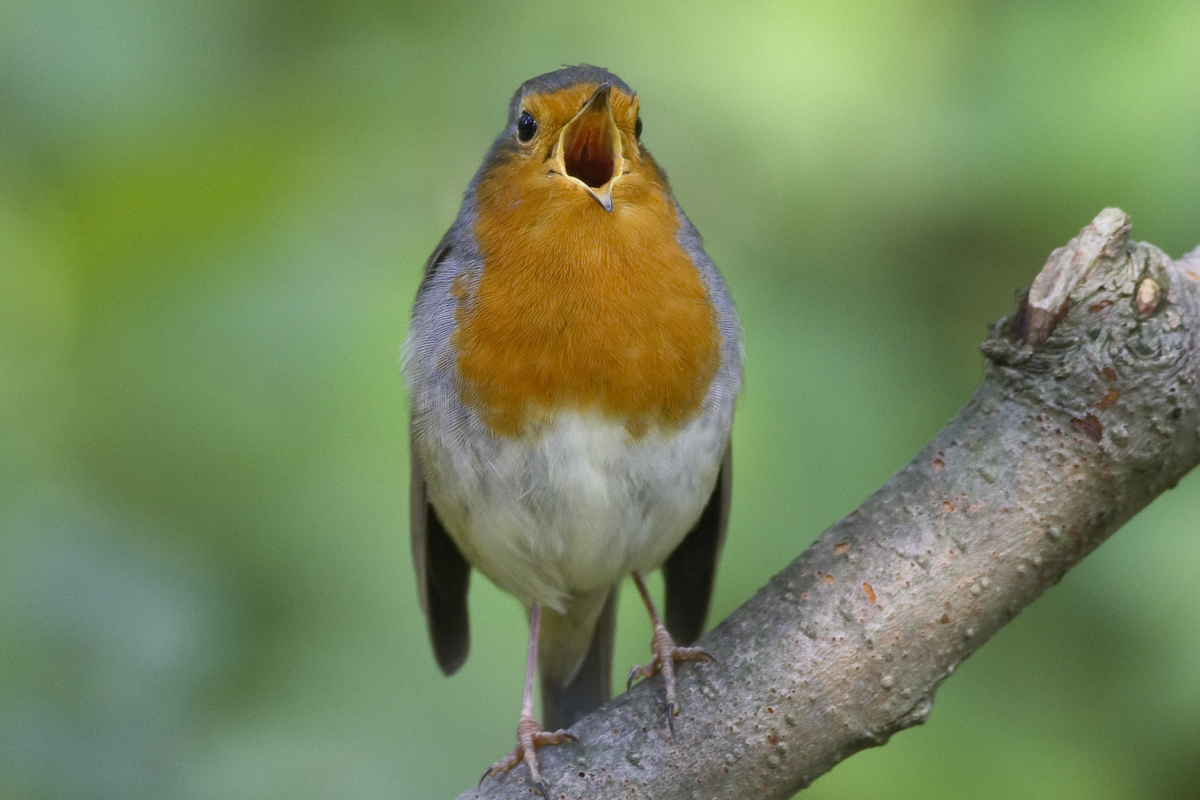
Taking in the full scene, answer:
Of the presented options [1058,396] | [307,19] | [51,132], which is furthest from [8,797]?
[1058,396]

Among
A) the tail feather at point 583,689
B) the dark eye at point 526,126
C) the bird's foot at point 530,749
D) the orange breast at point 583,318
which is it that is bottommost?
the bird's foot at point 530,749

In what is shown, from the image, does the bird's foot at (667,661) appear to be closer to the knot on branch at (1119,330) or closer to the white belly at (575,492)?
the white belly at (575,492)

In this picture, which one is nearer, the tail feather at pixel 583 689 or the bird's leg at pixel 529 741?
the bird's leg at pixel 529 741

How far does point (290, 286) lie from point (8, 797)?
3.81ft

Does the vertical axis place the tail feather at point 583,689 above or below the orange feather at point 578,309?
below

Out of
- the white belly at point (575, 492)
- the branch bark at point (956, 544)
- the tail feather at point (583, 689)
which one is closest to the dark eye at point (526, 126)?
the white belly at point (575, 492)

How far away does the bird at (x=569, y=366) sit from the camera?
8.21 ft

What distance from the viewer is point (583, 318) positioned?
2.50 metres

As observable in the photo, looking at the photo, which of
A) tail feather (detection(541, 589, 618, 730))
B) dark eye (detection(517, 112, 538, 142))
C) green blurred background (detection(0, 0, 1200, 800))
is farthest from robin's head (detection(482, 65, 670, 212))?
tail feather (detection(541, 589, 618, 730))

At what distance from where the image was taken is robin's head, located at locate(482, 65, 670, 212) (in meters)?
2.63

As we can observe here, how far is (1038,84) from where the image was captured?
8.87 feet

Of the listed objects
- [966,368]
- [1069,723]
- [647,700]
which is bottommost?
[1069,723]

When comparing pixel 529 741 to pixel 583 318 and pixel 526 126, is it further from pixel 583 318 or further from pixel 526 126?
pixel 526 126

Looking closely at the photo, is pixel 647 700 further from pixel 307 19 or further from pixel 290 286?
pixel 307 19
